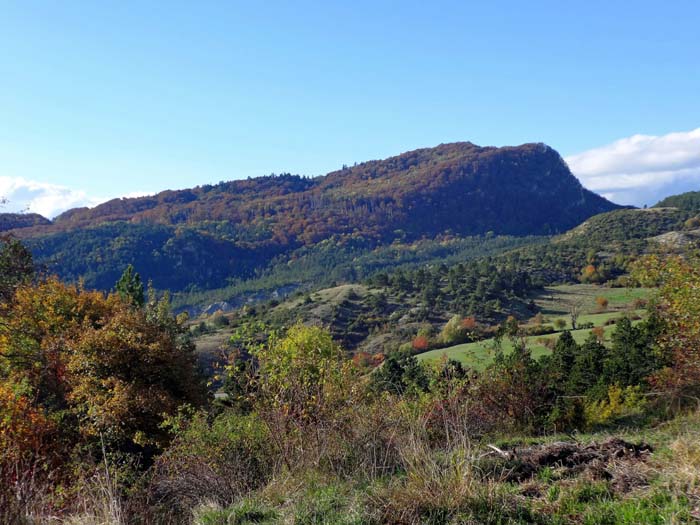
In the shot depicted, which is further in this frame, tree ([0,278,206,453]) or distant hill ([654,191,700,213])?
distant hill ([654,191,700,213])

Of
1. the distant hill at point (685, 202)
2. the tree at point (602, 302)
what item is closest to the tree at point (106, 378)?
the tree at point (602, 302)

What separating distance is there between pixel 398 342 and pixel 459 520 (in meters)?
55.2

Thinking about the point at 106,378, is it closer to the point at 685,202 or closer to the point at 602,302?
the point at 602,302

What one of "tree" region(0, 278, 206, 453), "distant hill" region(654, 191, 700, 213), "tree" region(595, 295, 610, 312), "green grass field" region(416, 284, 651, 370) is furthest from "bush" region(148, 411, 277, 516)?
"distant hill" region(654, 191, 700, 213)

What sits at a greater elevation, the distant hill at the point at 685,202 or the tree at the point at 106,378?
the distant hill at the point at 685,202

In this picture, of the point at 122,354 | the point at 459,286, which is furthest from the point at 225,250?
the point at 122,354

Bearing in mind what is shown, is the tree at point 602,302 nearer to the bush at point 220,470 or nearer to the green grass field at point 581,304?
the green grass field at point 581,304

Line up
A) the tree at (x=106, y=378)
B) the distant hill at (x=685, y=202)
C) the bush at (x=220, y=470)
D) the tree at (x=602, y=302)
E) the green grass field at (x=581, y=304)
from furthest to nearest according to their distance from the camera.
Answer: the distant hill at (x=685, y=202) < the tree at (x=602, y=302) < the green grass field at (x=581, y=304) < the tree at (x=106, y=378) < the bush at (x=220, y=470)

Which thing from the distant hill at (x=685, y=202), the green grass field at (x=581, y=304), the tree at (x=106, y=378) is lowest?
the green grass field at (x=581, y=304)

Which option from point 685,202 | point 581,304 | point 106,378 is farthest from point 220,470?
point 685,202

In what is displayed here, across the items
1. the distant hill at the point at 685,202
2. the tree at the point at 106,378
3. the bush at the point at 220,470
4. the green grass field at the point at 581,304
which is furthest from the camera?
the distant hill at the point at 685,202

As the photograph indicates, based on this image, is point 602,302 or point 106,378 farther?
point 602,302

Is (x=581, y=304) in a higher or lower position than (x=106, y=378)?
lower

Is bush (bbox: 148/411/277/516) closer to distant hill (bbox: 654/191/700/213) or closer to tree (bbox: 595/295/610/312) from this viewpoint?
tree (bbox: 595/295/610/312)
